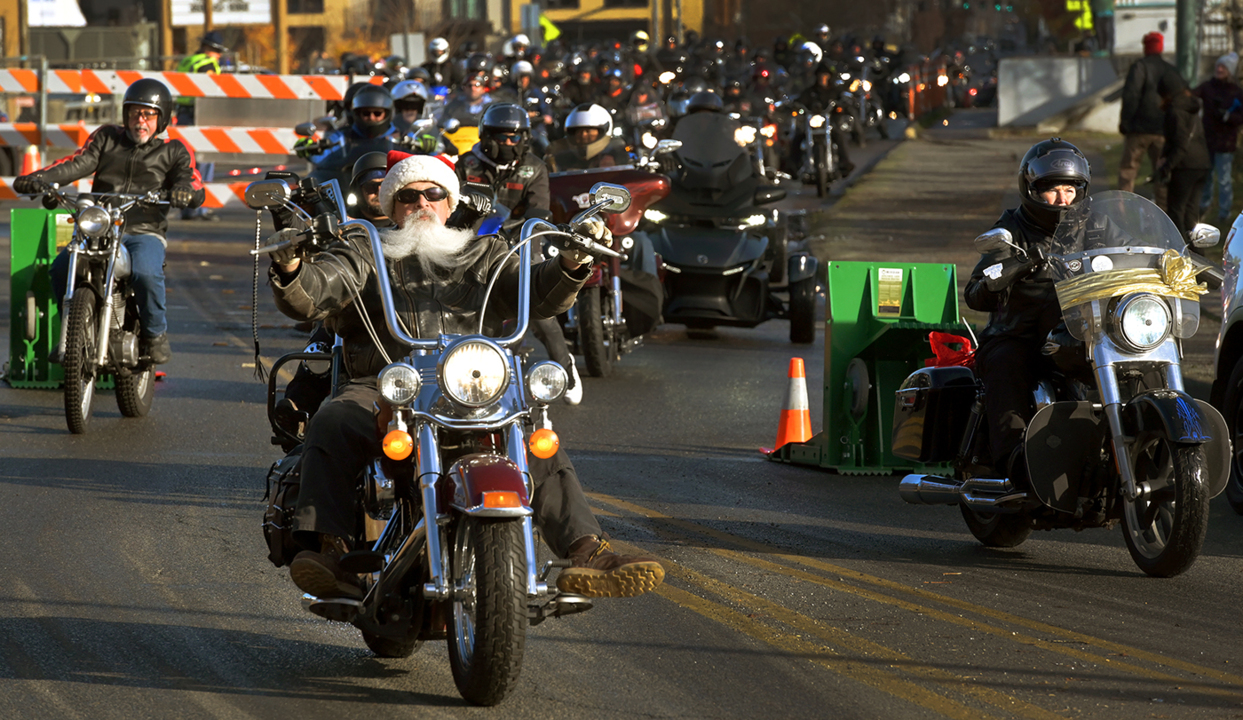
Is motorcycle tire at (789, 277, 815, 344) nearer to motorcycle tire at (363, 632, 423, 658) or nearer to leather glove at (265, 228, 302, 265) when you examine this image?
motorcycle tire at (363, 632, 423, 658)

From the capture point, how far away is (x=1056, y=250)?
23.7ft

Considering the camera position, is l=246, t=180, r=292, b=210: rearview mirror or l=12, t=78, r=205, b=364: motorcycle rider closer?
l=246, t=180, r=292, b=210: rearview mirror

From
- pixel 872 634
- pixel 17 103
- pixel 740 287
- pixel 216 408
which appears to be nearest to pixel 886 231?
pixel 740 287

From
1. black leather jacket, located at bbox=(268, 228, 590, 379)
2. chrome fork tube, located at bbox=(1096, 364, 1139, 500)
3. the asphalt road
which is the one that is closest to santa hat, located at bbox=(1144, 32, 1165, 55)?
the asphalt road

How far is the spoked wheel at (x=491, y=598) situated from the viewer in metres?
4.85

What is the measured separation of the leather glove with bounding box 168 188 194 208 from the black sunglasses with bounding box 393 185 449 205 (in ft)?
15.9

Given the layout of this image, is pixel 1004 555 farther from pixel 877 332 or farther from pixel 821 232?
pixel 821 232

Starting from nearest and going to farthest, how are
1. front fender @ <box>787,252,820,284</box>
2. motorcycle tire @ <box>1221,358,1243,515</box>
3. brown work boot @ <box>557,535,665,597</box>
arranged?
brown work boot @ <box>557,535,665,597</box> → motorcycle tire @ <box>1221,358,1243,515</box> → front fender @ <box>787,252,820,284</box>

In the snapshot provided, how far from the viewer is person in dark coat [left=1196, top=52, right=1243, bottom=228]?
19.7 meters

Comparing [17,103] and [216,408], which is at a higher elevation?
[17,103]

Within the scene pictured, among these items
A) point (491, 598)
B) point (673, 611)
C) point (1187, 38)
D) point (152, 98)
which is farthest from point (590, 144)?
point (1187, 38)

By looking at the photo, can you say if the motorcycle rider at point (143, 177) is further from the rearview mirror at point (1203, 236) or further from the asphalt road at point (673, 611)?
the rearview mirror at point (1203, 236)

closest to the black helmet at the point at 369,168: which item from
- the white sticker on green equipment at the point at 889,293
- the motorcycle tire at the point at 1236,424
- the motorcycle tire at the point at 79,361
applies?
the motorcycle tire at the point at 79,361

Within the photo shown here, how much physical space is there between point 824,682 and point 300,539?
172 centimetres
